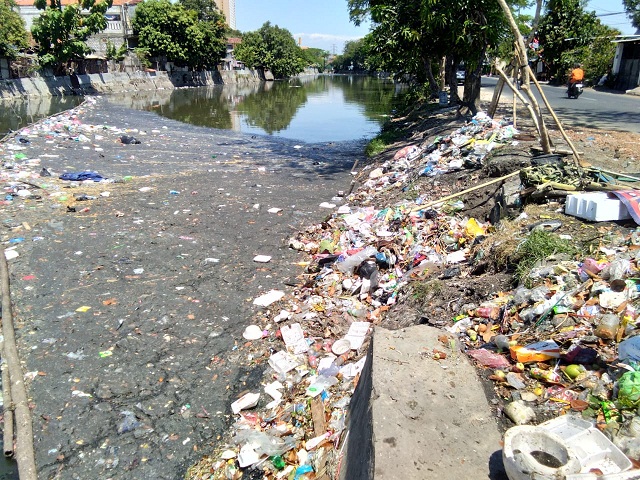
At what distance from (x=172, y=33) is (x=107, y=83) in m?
10.1

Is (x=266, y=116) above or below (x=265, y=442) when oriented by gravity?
above

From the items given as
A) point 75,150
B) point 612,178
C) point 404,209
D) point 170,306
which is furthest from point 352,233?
point 75,150

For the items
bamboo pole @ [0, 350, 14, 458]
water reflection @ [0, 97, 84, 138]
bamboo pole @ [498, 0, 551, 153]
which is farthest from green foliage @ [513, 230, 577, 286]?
water reflection @ [0, 97, 84, 138]

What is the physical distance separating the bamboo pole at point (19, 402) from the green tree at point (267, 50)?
55099 mm

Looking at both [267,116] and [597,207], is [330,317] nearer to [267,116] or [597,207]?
[597,207]

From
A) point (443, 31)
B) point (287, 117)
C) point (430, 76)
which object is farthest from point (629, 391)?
point (287, 117)

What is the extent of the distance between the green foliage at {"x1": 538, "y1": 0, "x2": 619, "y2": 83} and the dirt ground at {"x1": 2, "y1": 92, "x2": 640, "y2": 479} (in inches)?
415

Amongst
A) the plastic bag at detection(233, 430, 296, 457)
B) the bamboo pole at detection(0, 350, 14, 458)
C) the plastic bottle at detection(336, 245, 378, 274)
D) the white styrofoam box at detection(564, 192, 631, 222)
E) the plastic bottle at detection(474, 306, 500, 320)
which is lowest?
the plastic bag at detection(233, 430, 296, 457)

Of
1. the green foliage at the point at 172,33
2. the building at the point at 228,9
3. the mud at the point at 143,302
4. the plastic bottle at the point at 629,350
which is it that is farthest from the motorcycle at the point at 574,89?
the building at the point at 228,9

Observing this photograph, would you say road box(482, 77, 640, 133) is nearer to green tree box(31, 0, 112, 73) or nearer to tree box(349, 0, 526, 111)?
tree box(349, 0, 526, 111)

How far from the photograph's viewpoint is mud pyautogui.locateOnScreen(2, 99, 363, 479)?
2.79m

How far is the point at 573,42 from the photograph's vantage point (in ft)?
58.4

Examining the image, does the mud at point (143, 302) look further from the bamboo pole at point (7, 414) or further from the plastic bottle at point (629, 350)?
the plastic bottle at point (629, 350)

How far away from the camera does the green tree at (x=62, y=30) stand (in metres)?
25.2
